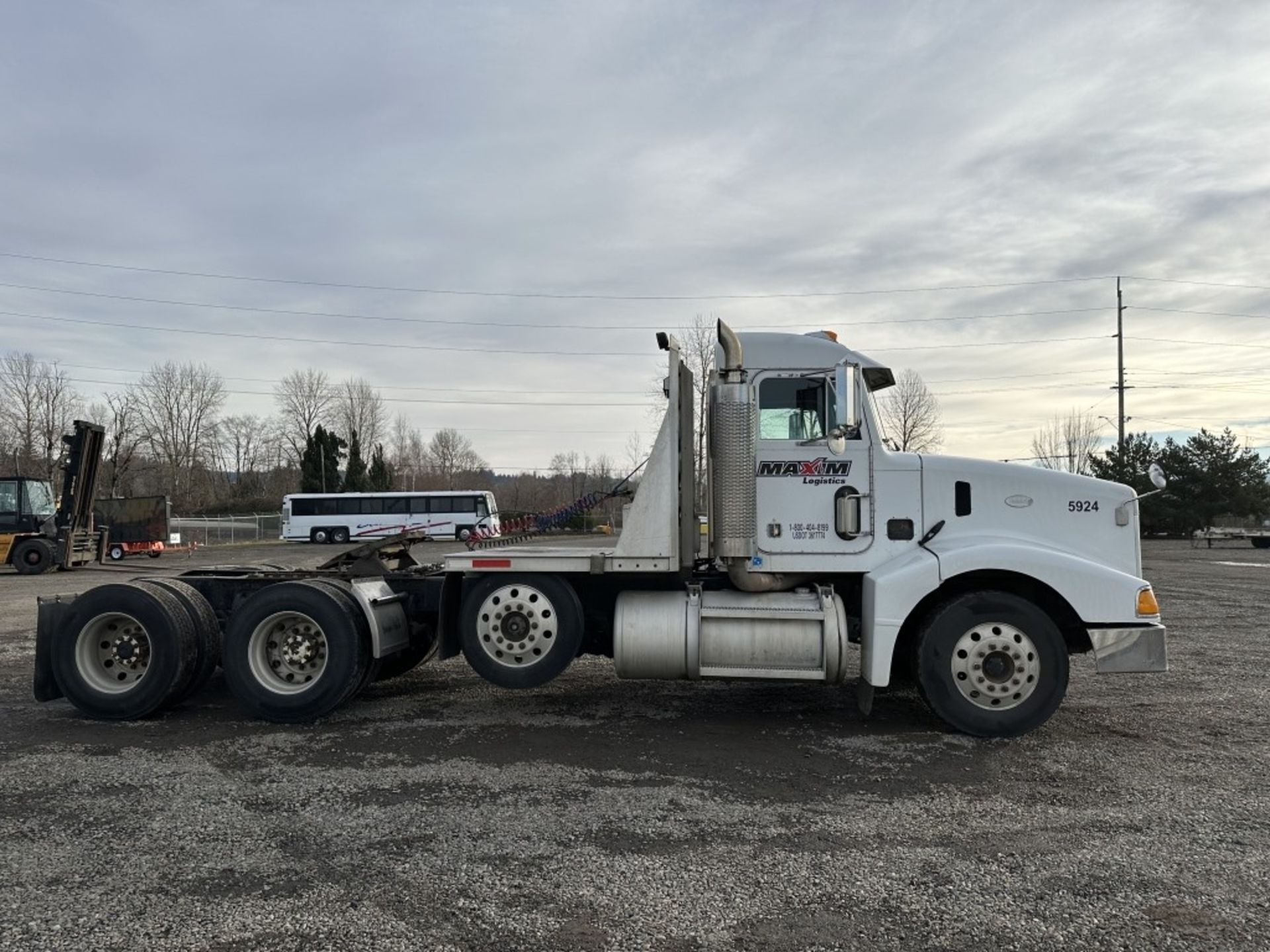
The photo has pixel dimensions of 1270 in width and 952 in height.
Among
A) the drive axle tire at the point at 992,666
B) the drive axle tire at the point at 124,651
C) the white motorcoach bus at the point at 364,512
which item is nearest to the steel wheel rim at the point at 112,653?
the drive axle tire at the point at 124,651

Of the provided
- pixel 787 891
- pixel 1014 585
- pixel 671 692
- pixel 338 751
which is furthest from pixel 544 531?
pixel 787 891

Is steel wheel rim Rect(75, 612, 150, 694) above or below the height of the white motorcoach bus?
below

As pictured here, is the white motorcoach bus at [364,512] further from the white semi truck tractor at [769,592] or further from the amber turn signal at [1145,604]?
the amber turn signal at [1145,604]

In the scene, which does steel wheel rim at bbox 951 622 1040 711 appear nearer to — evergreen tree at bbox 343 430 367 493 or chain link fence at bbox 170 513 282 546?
chain link fence at bbox 170 513 282 546

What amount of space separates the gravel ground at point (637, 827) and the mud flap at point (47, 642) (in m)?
0.26

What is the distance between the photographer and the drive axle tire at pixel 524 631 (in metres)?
6.57

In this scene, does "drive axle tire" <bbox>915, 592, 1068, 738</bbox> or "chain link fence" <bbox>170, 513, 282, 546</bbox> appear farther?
"chain link fence" <bbox>170, 513, 282, 546</bbox>

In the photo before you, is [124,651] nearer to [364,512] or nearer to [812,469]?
[812,469]

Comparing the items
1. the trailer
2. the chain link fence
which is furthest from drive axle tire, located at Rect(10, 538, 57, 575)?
the chain link fence

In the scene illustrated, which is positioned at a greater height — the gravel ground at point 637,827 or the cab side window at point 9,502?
the cab side window at point 9,502

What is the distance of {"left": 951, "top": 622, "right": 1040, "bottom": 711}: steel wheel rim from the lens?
588 cm

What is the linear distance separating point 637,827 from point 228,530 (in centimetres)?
5284

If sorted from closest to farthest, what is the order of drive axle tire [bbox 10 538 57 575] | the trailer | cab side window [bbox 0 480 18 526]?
1. drive axle tire [bbox 10 538 57 575]
2. cab side window [bbox 0 480 18 526]
3. the trailer

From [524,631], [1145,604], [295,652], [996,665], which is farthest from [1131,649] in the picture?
[295,652]
